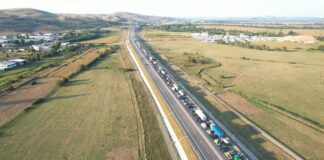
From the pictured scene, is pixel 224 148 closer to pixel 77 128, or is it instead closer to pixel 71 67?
pixel 77 128

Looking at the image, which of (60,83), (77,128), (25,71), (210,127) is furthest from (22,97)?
(210,127)

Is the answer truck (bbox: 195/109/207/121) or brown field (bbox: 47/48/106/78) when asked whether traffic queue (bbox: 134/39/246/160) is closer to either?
truck (bbox: 195/109/207/121)

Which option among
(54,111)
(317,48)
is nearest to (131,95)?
(54,111)

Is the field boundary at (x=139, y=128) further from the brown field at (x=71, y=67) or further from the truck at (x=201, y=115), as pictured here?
the brown field at (x=71, y=67)

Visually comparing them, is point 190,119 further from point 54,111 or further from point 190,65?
point 190,65

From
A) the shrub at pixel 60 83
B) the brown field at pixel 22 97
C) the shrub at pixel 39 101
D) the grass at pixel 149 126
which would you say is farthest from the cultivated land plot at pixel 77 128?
the brown field at pixel 22 97

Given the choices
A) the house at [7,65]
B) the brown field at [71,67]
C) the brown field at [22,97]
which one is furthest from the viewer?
the house at [7,65]

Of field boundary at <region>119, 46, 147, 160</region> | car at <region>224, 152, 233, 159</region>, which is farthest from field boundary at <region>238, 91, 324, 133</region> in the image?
field boundary at <region>119, 46, 147, 160</region>
